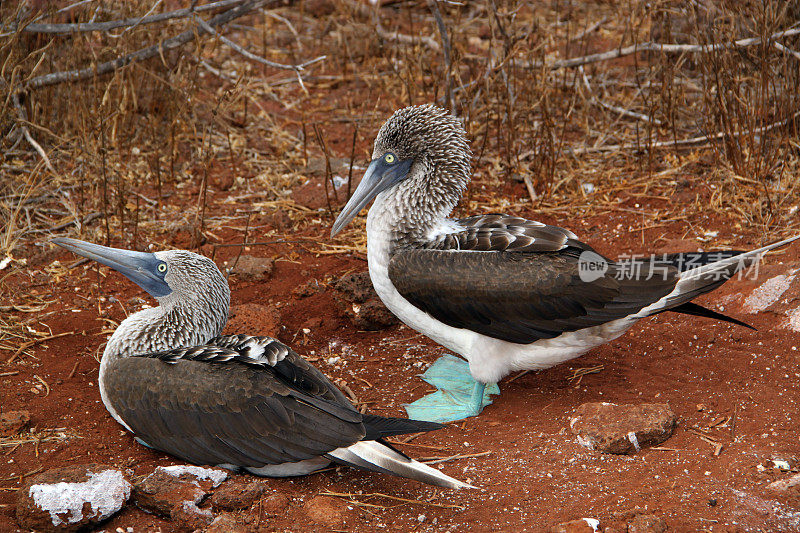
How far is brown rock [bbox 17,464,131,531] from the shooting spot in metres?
3.12

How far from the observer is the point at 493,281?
13.4 ft

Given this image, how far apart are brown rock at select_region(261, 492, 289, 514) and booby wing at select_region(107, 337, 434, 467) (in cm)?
18

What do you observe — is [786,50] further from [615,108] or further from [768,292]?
[768,292]

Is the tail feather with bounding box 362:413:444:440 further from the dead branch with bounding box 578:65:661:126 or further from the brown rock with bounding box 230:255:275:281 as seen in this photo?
the dead branch with bounding box 578:65:661:126

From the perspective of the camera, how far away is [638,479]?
11.3ft

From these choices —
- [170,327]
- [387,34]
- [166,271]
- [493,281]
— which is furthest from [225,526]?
[387,34]

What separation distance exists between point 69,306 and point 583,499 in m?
3.14

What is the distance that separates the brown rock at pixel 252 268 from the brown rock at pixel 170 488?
6.62 feet

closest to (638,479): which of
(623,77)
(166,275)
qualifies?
(166,275)

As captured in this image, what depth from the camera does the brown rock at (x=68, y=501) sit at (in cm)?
312

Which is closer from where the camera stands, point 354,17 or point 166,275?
point 166,275

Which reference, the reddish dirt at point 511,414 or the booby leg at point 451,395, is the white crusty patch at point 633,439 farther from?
the booby leg at point 451,395

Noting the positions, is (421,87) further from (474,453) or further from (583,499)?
(583,499)

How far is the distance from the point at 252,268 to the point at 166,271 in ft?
4.03
